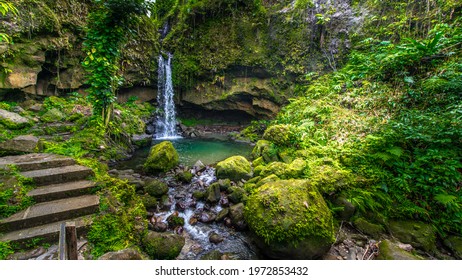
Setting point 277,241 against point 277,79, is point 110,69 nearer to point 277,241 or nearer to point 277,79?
point 277,241

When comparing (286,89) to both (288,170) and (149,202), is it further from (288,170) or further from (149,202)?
(149,202)

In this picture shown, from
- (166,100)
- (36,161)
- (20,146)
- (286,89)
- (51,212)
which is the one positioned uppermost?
(286,89)

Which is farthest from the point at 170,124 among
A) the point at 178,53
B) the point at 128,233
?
the point at 128,233

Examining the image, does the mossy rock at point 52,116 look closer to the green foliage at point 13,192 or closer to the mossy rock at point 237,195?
the green foliage at point 13,192

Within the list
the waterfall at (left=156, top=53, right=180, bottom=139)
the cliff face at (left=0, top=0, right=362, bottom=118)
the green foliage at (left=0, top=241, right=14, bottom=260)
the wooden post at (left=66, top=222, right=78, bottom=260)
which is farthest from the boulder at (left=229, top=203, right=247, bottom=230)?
the waterfall at (left=156, top=53, right=180, bottom=139)

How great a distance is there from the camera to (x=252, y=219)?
312 centimetres

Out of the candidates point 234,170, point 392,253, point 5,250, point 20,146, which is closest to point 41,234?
point 5,250

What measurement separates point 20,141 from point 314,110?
7.79 m

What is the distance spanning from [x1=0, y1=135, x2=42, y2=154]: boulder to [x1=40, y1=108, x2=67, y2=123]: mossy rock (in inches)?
119

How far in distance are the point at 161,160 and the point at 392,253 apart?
5.75 metres

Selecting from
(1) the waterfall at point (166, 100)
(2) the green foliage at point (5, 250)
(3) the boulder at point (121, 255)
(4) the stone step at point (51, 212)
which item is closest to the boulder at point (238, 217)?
(3) the boulder at point (121, 255)

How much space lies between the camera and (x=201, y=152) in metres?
8.93

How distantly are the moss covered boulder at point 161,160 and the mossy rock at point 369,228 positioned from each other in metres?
5.19

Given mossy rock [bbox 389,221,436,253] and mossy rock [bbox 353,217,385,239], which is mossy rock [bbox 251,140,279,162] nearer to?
mossy rock [bbox 353,217,385,239]
